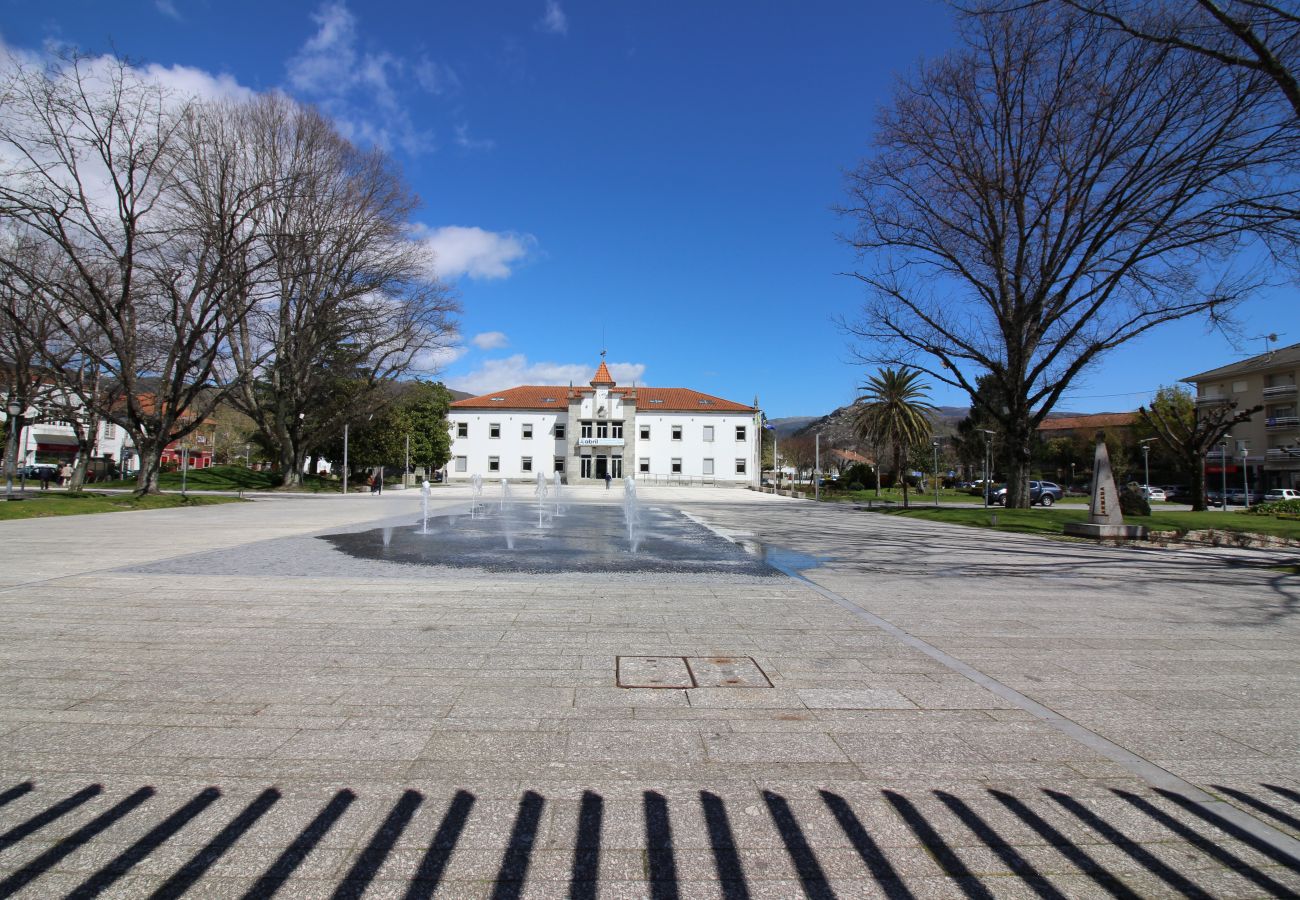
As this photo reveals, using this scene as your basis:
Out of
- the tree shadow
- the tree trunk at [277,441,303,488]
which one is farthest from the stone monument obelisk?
the tree trunk at [277,441,303,488]

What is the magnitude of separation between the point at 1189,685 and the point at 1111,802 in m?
2.64

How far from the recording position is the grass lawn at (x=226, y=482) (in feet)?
128

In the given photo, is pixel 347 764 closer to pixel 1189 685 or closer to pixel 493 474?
pixel 1189 685

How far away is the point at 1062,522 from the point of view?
871 inches

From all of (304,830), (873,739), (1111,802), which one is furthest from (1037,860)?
(304,830)

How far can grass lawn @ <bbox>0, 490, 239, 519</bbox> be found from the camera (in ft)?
60.7

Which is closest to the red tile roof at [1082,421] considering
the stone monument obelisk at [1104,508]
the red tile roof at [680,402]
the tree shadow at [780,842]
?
the red tile roof at [680,402]

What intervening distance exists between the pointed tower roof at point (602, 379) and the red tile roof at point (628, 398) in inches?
74.2

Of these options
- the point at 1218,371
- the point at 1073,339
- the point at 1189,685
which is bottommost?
the point at 1189,685

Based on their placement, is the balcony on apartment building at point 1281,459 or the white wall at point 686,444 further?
the white wall at point 686,444

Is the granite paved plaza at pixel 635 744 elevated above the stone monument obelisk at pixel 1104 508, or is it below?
below

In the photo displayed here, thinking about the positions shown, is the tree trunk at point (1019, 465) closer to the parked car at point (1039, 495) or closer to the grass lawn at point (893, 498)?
the parked car at point (1039, 495)

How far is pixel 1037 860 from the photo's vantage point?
2643 millimetres

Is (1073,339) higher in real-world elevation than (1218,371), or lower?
lower
